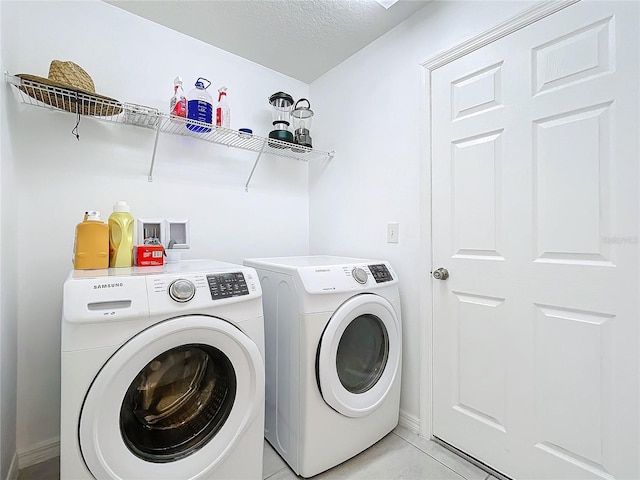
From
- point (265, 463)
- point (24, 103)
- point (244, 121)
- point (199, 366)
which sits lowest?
point (265, 463)

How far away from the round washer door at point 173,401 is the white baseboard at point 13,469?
2.45 ft

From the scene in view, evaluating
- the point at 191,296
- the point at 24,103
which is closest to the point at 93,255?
the point at 191,296

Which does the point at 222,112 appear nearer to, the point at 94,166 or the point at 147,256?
the point at 94,166

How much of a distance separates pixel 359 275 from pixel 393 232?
46cm

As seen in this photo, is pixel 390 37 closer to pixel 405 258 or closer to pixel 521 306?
pixel 405 258

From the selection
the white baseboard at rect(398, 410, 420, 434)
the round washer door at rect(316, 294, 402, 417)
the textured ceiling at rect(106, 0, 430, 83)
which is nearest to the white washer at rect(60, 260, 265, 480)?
the round washer door at rect(316, 294, 402, 417)

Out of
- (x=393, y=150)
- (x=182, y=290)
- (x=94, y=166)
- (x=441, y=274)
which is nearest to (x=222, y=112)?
(x=94, y=166)

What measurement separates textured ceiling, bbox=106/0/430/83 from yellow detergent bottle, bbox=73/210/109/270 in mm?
1229

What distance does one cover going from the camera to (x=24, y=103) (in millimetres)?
1424

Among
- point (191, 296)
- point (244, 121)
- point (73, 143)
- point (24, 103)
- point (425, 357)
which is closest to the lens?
Result: point (191, 296)

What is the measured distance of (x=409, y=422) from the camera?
1732mm

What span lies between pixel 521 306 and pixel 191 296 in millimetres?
1331

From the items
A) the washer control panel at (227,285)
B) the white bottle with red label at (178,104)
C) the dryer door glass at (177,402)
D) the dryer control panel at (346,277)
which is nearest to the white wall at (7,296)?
the dryer door glass at (177,402)

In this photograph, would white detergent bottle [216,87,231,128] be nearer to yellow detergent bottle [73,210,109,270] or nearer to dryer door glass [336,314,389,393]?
yellow detergent bottle [73,210,109,270]
